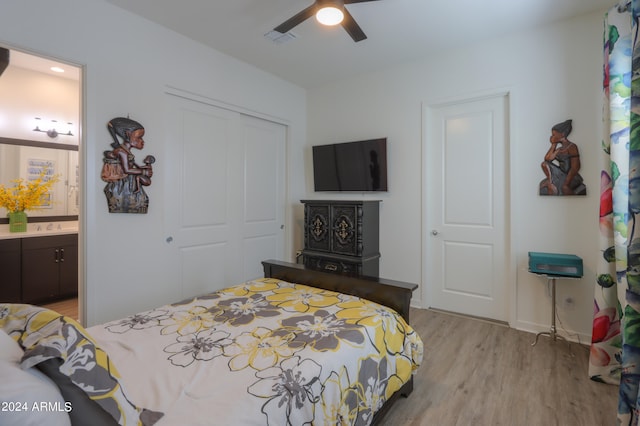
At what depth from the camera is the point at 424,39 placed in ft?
10.2

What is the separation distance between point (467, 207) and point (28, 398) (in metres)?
3.47

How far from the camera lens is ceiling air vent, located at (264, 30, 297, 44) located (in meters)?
3.01

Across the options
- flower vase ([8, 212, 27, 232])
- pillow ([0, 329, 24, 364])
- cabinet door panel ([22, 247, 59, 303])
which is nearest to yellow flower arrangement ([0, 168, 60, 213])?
flower vase ([8, 212, 27, 232])

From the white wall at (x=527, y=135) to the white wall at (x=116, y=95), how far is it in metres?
2.34

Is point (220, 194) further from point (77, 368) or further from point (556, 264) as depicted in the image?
point (556, 264)

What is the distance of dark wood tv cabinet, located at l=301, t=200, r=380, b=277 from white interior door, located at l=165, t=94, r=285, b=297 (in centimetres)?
63

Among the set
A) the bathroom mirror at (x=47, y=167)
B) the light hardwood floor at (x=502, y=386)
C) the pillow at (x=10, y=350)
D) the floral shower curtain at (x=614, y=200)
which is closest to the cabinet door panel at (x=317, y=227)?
the light hardwood floor at (x=502, y=386)

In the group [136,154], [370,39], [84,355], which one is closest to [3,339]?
[84,355]

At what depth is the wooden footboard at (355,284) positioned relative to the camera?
1945mm

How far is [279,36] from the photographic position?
3.06 meters

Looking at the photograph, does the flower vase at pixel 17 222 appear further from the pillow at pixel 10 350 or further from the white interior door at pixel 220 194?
the pillow at pixel 10 350

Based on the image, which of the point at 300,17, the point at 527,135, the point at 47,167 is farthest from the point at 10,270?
the point at 527,135

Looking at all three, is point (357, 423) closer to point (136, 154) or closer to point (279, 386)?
point (279, 386)

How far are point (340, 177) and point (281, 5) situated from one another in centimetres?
203
